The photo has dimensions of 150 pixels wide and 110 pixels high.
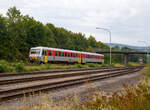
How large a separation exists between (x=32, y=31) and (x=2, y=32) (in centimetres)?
1163

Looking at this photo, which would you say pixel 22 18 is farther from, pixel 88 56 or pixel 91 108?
pixel 91 108

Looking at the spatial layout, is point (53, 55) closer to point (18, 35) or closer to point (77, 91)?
point (18, 35)

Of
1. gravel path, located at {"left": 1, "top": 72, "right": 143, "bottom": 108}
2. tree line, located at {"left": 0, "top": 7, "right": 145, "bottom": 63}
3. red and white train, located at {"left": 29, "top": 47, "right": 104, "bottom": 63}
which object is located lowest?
gravel path, located at {"left": 1, "top": 72, "right": 143, "bottom": 108}

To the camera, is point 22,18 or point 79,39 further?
point 79,39

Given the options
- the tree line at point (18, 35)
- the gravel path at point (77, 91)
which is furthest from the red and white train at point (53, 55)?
the gravel path at point (77, 91)

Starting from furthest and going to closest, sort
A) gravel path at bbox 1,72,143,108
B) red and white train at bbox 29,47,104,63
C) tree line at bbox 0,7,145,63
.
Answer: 1. tree line at bbox 0,7,145,63
2. red and white train at bbox 29,47,104,63
3. gravel path at bbox 1,72,143,108

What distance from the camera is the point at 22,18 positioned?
51.5m

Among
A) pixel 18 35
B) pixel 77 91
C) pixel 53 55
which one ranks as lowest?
pixel 77 91

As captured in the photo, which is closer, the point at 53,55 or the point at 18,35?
the point at 53,55

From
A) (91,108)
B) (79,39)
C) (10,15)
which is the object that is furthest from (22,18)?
(91,108)

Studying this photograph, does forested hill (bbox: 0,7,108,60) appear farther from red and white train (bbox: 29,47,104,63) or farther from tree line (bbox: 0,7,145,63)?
red and white train (bbox: 29,47,104,63)

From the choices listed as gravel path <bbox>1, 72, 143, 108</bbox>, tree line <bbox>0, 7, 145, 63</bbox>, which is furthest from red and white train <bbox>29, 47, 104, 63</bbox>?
gravel path <bbox>1, 72, 143, 108</bbox>

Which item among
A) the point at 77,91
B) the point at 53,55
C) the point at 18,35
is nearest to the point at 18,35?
the point at 18,35

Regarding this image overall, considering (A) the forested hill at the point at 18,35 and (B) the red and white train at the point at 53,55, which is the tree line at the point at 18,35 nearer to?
(A) the forested hill at the point at 18,35
